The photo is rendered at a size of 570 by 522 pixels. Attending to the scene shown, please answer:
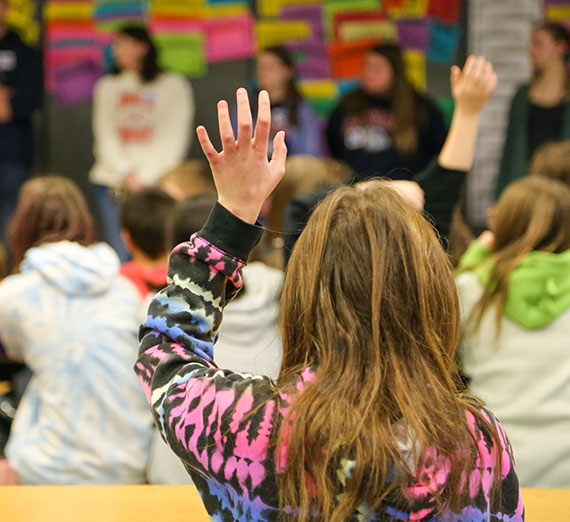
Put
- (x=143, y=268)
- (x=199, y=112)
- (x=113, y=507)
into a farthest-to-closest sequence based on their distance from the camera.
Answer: (x=199, y=112), (x=143, y=268), (x=113, y=507)

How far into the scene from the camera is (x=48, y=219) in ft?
9.11

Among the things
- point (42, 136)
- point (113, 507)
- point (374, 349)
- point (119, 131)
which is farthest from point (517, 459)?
point (42, 136)

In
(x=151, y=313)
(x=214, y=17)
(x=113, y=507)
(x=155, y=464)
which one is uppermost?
(x=214, y=17)

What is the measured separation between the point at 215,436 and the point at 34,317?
139cm

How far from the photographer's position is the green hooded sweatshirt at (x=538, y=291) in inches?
92.2

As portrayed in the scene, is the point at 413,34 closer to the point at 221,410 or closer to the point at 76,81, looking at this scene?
the point at 76,81

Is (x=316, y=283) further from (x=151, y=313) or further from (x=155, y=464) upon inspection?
(x=155, y=464)

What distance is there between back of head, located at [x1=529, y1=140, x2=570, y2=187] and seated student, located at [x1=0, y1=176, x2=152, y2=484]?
1.53 metres

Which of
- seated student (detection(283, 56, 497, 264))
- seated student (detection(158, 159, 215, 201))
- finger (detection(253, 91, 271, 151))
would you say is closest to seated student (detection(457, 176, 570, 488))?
seated student (detection(283, 56, 497, 264))

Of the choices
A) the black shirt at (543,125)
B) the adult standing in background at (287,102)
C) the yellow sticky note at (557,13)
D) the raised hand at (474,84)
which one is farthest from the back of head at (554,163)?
the yellow sticky note at (557,13)

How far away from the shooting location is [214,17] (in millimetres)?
6199

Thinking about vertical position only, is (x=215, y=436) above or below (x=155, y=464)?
above

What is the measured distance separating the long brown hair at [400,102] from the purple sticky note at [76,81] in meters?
1.94

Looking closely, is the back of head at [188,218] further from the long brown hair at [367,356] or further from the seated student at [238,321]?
the long brown hair at [367,356]
